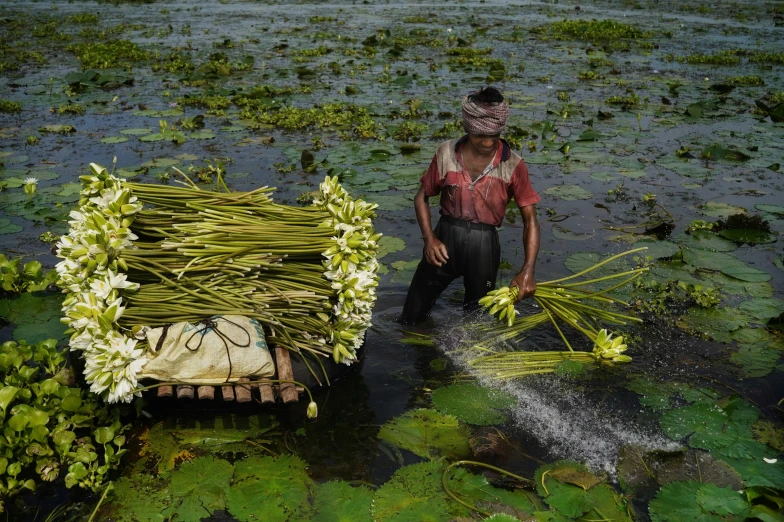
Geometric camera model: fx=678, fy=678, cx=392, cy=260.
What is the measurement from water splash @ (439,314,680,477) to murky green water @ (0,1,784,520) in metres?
0.02

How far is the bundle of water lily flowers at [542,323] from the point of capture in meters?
4.50

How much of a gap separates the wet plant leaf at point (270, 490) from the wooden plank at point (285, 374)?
33 cm

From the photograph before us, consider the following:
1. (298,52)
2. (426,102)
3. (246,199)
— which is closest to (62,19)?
(298,52)

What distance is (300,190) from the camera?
307 inches

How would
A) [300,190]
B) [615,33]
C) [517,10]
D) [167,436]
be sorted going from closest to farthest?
[167,436], [300,190], [615,33], [517,10]

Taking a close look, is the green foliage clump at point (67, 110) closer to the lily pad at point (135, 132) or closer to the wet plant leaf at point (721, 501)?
the lily pad at point (135, 132)

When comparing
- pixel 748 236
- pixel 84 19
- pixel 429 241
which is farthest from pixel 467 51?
pixel 429 241

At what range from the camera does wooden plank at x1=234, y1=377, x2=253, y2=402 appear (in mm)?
3793

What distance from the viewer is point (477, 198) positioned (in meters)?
4.61

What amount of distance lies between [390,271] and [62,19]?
2008 cm

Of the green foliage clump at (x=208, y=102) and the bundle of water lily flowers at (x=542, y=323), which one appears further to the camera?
the green foliage clump at (x=208, y=102)

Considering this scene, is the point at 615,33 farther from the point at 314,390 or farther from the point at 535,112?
the point at 314,390

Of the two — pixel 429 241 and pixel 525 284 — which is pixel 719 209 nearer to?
pixel 525 284

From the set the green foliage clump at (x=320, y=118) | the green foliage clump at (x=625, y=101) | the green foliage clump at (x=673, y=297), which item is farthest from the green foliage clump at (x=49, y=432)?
the green foliage clump at (x=625, y=101)
